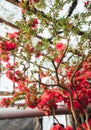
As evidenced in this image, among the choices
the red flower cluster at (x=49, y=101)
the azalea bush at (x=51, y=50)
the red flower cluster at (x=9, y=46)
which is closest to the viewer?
the azalea bush at (x=51, y=50)

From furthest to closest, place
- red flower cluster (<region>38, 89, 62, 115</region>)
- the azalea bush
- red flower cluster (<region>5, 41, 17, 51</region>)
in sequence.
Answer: red flower cluster (<region>38, 89, 62, 115</region>) → red flower cluster (<region>5, 41, 17, 51</region>) → the azalea bush

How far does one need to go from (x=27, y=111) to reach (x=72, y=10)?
260cm

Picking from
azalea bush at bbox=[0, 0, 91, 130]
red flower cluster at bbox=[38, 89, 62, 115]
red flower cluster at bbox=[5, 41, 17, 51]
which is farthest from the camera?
red flower cluster at bbox=[38, 89, 62, 115]

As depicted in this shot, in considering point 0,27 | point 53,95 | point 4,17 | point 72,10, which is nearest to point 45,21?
point 53,95

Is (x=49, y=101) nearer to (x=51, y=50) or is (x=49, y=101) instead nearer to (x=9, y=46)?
(x=51, y=50)

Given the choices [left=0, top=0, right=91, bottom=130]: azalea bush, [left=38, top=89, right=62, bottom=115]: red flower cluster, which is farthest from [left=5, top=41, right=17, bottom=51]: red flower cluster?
[left=38, top=89, right=62, bottom=115]: red flower cluster

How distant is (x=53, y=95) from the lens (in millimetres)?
4211

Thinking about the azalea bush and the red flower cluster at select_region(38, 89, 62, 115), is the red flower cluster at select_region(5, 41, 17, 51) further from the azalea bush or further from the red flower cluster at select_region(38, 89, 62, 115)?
the red flower cluster at select_region(38, 89, 62, 115)

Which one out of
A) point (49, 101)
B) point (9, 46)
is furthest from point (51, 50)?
point (49, 101)

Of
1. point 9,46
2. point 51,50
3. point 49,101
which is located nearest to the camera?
point 51,50

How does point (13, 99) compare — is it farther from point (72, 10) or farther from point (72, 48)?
point (72, 10)

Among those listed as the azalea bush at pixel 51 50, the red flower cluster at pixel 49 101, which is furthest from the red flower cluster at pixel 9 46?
the red flower cluster at pixel 49 101

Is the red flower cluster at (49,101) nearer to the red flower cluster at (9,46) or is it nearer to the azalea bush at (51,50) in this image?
the azalea bush at (51,50)

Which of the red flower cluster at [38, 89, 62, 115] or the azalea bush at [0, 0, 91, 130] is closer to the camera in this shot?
the azalea bush at [0, 0, 91, 130]
